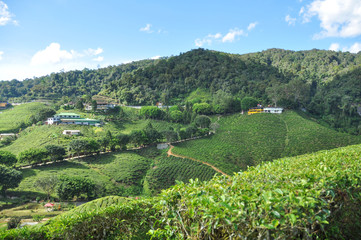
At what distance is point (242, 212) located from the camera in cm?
261

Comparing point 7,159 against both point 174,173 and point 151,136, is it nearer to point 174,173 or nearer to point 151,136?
point 151,136

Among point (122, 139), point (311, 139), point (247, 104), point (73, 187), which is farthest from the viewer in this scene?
point (247, 104)

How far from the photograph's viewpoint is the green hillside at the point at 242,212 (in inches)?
104

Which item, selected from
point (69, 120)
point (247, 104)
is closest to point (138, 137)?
point (69, 120)

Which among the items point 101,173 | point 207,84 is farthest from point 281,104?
point 101,173

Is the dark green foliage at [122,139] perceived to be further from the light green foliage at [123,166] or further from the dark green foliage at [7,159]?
the dark green foliage at [7,159]

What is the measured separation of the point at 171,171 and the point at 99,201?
14.0m

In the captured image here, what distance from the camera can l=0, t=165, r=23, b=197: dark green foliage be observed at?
62.1 ft

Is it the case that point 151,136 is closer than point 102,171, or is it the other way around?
point 102,171

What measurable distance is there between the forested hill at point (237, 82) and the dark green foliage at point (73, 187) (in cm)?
3409

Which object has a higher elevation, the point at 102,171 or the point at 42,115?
the point at 42,115

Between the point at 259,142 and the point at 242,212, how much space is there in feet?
99.2

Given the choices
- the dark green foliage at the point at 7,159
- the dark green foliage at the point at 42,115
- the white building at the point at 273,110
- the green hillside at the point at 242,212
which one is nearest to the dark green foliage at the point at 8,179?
the dark green foliage at the point at 7,159

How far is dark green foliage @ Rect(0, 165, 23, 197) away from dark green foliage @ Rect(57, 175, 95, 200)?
166 inches
